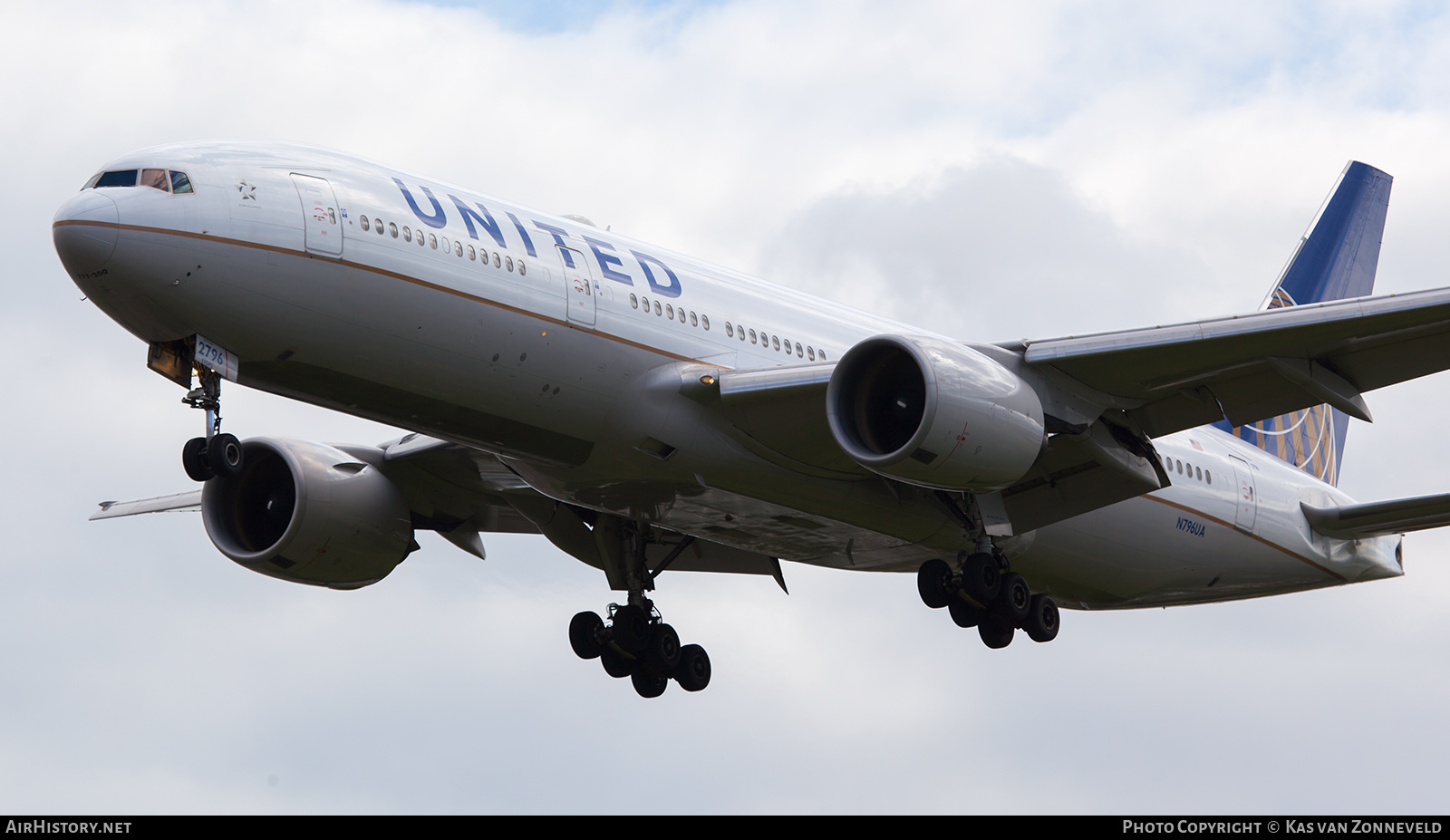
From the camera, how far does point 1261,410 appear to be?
2205cm

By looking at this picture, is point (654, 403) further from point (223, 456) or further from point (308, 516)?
point (308, 516)

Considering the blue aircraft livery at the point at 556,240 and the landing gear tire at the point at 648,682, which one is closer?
the blue aircraft livery at the point at 556,240

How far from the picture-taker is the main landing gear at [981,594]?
76.4 feet

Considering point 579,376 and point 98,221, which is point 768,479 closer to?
point 579,376

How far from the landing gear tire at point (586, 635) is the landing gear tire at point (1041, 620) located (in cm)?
665

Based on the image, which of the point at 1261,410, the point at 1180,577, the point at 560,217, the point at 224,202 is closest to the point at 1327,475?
the point at 1180,577

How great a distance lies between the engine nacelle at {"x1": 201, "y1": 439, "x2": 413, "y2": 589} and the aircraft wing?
10314 millimetres

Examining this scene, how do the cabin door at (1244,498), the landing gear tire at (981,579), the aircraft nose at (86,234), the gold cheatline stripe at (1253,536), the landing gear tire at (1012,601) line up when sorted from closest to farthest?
the aircraft nose at (86,234), the landing gear tire at (981,579), the landing gear tire at (1012,601), the gold cheatline stripe at (1253,536), the cabin door at (1244,498)

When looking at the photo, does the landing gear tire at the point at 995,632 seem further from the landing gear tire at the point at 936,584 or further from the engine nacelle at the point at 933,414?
the engine nacelle at the point at 933,414

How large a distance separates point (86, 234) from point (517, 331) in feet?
15.8

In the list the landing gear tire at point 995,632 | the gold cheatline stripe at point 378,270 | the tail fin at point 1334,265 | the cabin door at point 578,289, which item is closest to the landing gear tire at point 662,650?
the landing gear tire at point 995,632

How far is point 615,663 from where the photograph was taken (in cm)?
2647

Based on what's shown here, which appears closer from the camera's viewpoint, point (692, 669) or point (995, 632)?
point (995, 632)

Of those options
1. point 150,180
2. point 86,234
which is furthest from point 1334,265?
point 86,234
